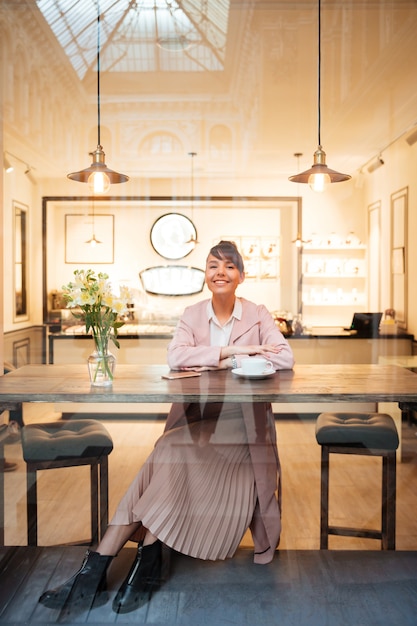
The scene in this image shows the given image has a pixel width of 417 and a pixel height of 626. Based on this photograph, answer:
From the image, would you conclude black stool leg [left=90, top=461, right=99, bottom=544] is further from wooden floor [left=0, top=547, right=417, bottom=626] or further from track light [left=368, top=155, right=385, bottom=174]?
track light [left=368, top=155, right=385, bottom=174]

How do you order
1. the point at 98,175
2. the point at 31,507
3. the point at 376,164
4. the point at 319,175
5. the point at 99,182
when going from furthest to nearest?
1. the point at 376,164
2. the point at 99,182
3. the point at 98,175
4. the point at 319,175
5. the point at 31,507

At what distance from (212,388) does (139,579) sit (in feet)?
2.01

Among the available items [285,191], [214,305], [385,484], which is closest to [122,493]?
[214,305]

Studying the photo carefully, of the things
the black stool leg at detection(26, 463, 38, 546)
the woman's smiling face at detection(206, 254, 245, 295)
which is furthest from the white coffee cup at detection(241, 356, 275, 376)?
the black stool leg at detection(26, 463, 38, 546)

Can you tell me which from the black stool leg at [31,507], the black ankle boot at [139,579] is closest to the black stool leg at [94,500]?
the black stool leg at [31,507]

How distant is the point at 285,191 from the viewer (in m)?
2.92

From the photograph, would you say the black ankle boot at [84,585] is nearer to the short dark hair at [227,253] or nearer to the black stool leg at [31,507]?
the black stool leg at [31,507]

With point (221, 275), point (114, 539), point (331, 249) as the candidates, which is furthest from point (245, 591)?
point (331, 249)

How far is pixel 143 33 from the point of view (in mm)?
2840

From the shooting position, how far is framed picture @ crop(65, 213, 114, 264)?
281 cm

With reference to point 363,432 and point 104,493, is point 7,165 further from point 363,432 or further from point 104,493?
point 363,432

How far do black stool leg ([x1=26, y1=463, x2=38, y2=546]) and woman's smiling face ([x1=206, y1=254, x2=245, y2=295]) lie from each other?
934mm

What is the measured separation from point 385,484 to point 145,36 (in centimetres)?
231

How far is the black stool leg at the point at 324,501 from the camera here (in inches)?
83.3
